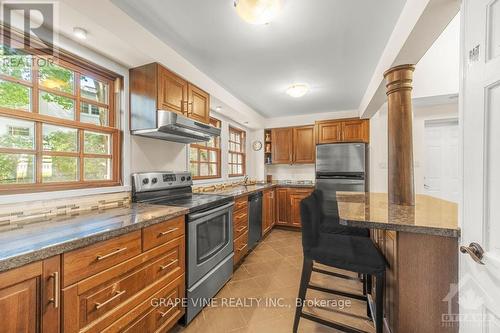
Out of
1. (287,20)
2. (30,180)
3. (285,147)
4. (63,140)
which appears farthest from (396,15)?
(285,147)

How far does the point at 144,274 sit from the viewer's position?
133cm

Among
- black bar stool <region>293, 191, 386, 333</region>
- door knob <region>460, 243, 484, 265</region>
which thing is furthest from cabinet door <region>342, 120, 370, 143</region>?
door knob <region>460, 243, 484, 265</region>

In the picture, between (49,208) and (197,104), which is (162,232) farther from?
(197,104)

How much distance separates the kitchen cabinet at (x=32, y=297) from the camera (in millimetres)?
778

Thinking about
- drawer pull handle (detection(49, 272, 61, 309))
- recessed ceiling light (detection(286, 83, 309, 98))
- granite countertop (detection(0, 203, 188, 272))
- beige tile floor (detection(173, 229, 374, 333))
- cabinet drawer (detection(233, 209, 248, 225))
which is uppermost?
recessed ceiling light (detection(286, 83, 309, 98))

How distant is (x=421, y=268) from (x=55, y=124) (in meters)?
2.50

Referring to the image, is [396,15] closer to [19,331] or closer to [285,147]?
[19,331]

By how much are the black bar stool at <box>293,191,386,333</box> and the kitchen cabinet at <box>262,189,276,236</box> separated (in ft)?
6.64

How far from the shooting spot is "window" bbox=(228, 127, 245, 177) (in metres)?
4.30

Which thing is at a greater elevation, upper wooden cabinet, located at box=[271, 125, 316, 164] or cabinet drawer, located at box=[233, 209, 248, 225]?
upper wooden cabinet, located at box=[271, 125, 316, 164]

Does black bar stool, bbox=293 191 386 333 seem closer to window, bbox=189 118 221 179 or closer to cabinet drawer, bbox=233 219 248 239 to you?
cabinet drawer, bbox=233 219 248 239

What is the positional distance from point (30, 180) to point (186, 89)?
148 centimetres

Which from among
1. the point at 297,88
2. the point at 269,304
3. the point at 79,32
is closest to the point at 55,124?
the point at 79,32

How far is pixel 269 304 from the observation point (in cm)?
194
